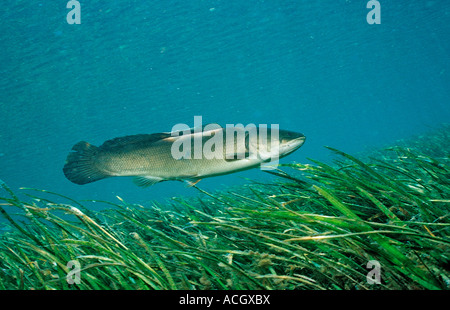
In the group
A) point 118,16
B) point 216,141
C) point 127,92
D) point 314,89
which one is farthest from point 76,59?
point 314,89

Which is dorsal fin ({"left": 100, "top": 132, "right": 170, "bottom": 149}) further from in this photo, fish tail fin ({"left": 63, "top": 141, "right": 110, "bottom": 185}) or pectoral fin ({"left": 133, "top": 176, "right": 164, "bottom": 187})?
→ pectoral fin ({"left": 133, "top": 176, "right": 164, "bottom": 187})

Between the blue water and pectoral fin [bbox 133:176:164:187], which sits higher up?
the blue water

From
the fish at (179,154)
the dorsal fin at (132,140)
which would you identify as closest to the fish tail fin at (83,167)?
the fish at (179,154)

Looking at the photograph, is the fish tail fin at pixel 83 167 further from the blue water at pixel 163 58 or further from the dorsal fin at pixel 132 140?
the blue water at pixel 163 58

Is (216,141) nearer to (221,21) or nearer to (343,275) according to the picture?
(343,275)

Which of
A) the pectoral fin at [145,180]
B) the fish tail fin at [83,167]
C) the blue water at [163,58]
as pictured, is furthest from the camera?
the blue water at [163,58]

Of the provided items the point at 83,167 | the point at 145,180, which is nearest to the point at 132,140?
the point at 145,180

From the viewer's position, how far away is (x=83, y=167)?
115 inches

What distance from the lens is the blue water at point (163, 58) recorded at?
1839 cm

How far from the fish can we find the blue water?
6928mm

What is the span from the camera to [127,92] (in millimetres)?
28969

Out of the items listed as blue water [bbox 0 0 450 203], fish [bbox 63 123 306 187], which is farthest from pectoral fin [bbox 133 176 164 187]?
blue water [bbox 0 0 450 203]

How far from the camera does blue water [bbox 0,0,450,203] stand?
60.3 ft

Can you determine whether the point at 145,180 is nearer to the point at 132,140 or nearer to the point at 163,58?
the point at 132,140
